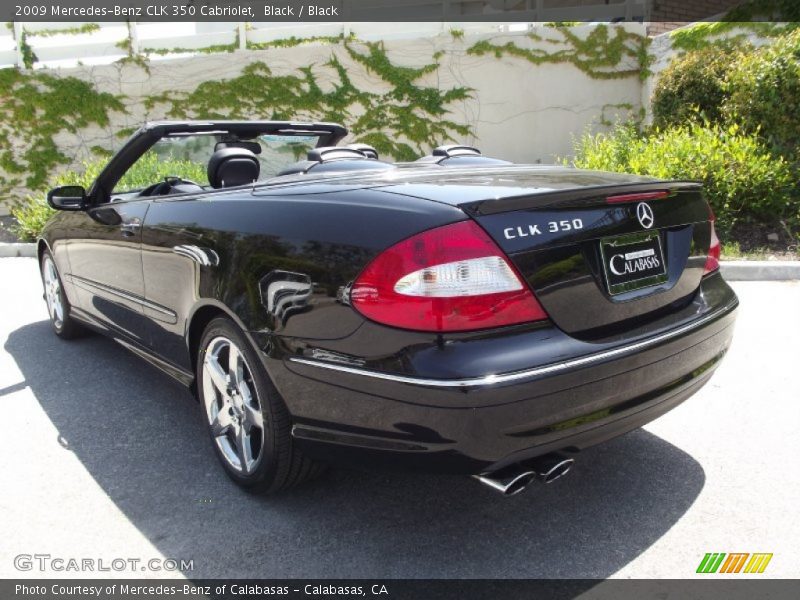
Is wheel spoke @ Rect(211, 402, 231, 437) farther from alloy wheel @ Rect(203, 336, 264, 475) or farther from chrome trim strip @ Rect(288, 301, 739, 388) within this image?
chrome trim strip @ Rect(288, 301, 739, 388)

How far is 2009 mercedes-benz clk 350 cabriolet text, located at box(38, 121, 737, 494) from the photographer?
186 centimetres

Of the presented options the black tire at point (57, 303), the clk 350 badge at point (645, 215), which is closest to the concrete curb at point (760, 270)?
the clk 350 badge at point (645, 215)

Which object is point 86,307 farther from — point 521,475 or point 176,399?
point 521,475

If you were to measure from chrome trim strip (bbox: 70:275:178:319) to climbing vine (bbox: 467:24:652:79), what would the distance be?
10483 mm

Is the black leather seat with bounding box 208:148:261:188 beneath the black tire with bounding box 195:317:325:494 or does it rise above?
above

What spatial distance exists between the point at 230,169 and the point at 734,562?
2657 mm

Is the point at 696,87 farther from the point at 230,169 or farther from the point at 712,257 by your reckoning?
the point at 230,169

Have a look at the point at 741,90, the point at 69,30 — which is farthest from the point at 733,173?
the point at 69,30

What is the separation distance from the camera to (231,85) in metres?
13.6

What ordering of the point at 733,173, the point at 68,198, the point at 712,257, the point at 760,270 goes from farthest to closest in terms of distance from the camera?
the point at 733,173 → the point at 760,270 → the point at 68,198 → the point at 712,257

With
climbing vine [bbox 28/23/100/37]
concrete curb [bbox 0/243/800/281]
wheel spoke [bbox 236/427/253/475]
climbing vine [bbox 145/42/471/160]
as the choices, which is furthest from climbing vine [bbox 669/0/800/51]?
climbing vine [bbox 28/23/100/37]

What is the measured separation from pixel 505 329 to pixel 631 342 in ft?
1.54

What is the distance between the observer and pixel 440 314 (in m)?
1.85

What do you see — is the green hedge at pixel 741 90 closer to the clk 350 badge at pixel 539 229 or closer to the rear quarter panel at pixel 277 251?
the clk 350 badge at pixel 539 229
